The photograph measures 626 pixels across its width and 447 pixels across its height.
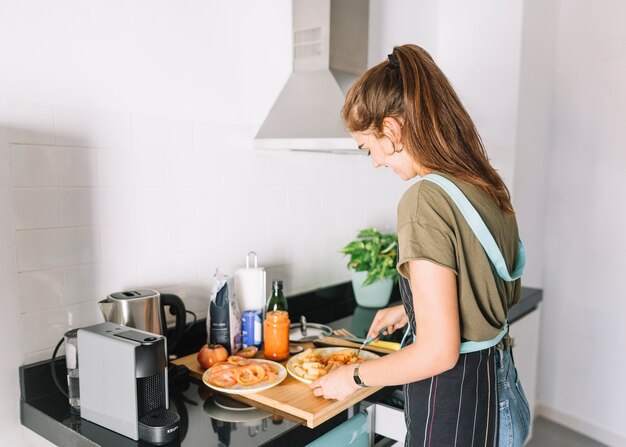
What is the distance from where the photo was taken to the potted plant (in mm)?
2104

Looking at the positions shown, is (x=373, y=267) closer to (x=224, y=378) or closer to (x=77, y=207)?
(x=224, y=378)

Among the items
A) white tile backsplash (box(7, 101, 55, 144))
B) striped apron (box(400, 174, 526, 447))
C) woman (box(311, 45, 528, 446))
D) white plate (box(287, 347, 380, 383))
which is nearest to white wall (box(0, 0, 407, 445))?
white tile backsplash (box(7, 101, 55, 144))

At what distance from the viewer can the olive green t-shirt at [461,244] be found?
984 millimetres

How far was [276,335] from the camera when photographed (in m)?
1.54

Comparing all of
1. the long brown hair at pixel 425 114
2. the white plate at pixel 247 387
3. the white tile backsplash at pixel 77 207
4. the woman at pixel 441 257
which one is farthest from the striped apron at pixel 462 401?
the white tile backsplash at pixel 77 207

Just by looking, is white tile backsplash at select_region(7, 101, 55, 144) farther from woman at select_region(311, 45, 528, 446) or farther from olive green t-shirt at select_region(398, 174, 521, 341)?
olive green t-shirt at select_region(398, 174, 521, 341)

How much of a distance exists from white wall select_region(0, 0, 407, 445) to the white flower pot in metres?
0.20

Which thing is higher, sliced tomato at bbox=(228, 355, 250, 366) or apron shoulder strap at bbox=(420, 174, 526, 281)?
apron shoulder strap at bbox=(420, 174, 526, 281)

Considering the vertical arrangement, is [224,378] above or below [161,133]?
below

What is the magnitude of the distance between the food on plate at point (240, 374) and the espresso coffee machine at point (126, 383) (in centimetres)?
17

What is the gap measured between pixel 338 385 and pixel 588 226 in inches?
84.7

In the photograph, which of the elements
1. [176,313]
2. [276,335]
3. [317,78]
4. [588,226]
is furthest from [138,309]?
[588,226]

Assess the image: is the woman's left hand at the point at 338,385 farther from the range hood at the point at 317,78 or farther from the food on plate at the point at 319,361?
the range hood at the point at 317,78

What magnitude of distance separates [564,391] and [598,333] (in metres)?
0.40
